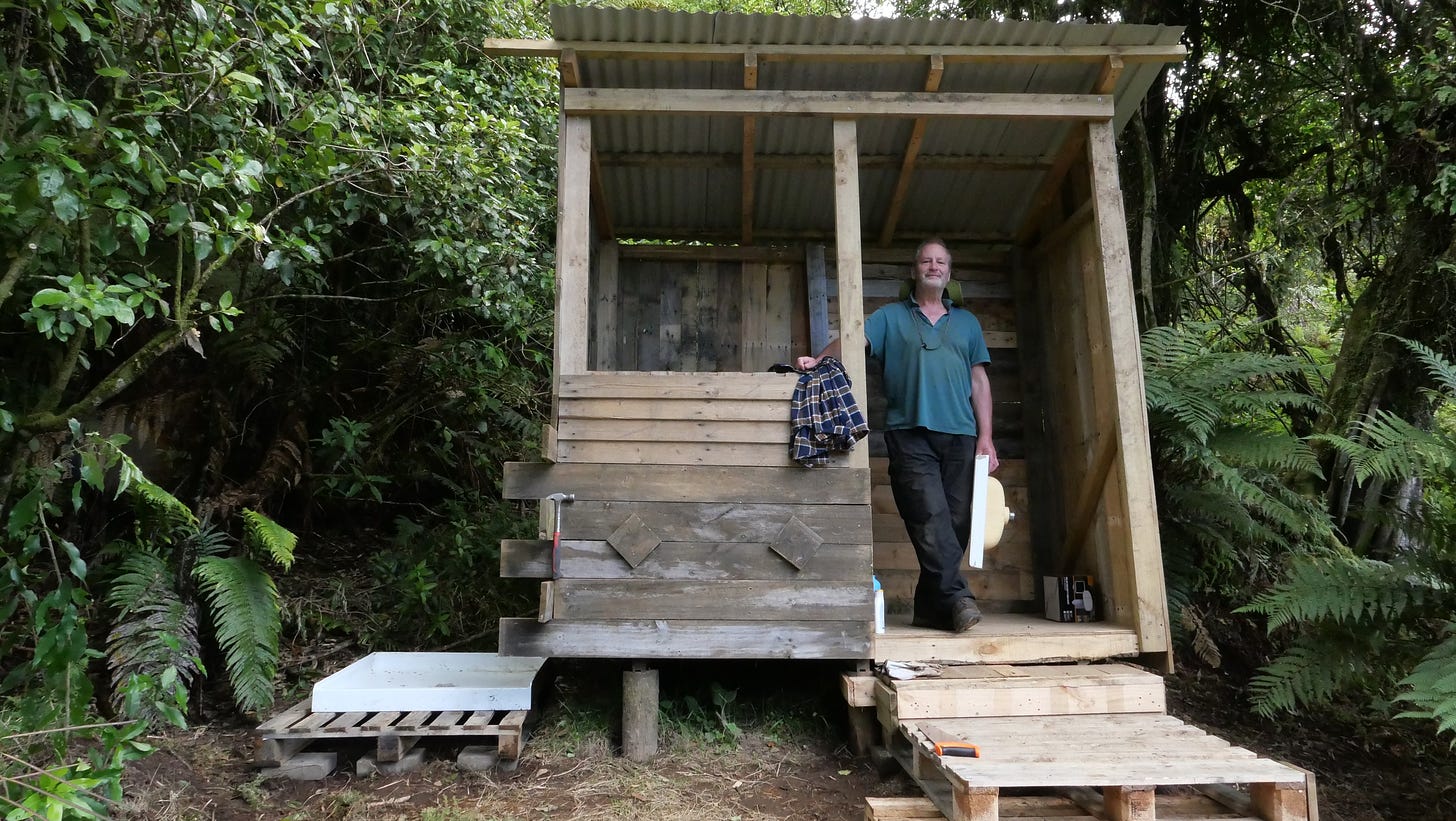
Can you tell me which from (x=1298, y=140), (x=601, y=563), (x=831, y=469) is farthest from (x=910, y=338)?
(x=1298, y=140)

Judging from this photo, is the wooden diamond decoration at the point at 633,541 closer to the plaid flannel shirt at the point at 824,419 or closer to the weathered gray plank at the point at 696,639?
the weathered gray plank at the point at 696,639

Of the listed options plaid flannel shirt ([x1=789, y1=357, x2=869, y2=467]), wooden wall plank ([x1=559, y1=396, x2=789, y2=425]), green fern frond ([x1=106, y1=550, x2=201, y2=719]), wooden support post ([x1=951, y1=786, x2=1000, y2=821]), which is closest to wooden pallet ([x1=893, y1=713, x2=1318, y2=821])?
wooden support post ([x1=951, y1=786, x2=1000, y2=821])

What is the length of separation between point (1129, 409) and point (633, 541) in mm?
2594

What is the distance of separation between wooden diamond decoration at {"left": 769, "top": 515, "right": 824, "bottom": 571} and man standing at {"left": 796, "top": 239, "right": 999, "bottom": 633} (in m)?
0.76

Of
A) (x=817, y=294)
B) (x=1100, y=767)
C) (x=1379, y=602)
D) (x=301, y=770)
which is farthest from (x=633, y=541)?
(x=1379, y=602)

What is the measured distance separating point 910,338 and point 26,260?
403 centimetres

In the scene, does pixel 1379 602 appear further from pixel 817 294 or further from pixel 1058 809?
pixel 817 294

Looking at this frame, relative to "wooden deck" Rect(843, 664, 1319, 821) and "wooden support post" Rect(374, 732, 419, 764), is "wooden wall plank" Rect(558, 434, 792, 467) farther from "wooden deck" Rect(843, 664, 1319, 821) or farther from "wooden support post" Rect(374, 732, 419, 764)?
"wooden support post" Rect(374, 732, 419, 764)

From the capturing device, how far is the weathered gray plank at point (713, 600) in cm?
396

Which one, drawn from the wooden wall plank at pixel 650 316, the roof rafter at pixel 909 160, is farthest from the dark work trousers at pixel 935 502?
the wooden wall plank at pixel 650 316

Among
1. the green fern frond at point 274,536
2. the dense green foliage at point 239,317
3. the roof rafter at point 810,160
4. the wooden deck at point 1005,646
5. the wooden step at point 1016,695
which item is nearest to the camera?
the dense green foliage at point 239,317

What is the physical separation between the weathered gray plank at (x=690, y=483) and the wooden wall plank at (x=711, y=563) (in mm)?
227

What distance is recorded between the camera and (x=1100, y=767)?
9.36ft

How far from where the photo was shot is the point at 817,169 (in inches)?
210
